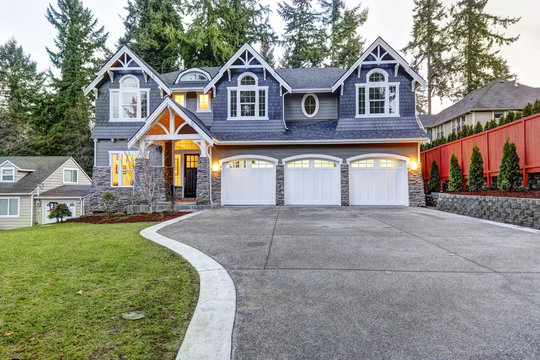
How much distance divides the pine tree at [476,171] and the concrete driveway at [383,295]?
480 centimetres

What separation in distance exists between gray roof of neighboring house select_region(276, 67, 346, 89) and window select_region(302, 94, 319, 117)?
0.50 m

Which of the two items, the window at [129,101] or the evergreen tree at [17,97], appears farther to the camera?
the evergreen tree at [17,97]

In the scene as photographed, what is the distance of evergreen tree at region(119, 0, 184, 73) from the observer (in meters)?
24.5

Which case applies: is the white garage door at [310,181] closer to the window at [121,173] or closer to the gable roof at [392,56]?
the gable roof at [392,56]

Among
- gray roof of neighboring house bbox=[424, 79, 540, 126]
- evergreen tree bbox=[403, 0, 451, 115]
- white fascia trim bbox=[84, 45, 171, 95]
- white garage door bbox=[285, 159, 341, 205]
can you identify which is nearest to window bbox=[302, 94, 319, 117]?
white garage door bbox=[285, 159, 341, 205]

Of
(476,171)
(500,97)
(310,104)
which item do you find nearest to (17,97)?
(310,104)

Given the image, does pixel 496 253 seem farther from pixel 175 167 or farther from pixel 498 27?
pixel 498 27

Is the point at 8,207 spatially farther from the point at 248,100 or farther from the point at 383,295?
the point at 383,295

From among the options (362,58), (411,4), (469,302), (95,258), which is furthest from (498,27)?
(95,258)

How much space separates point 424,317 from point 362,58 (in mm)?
12950

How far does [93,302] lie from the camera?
2686 mm

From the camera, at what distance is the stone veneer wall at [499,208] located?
6630mm

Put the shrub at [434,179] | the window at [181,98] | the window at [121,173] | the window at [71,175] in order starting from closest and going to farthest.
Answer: the shrub at [434,179] → the window at [121,173] → the window at [181,98] → the window at [71,175]

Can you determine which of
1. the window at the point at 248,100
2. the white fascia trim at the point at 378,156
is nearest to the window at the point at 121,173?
the window at the point at 248,100
